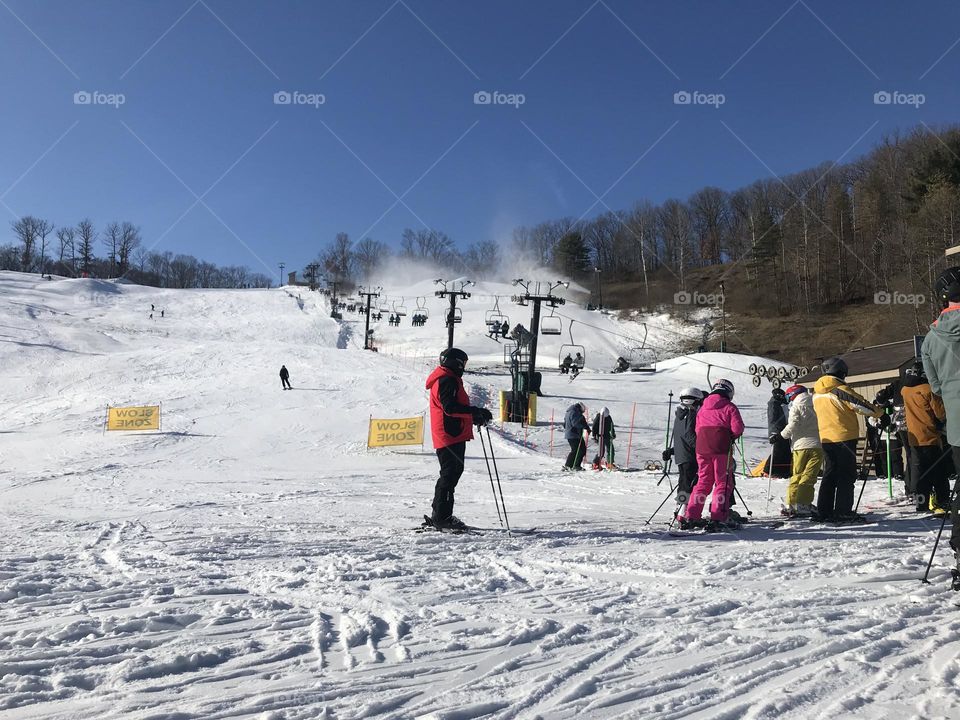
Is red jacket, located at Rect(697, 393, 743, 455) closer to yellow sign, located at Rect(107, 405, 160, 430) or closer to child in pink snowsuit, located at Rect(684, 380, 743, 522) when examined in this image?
child in pink snowsuit, located at Rect(684, 380, 743, 522)

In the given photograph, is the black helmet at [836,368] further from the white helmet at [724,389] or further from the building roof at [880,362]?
the building roof at [880,362]

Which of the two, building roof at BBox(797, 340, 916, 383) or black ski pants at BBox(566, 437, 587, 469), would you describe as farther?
building roof at BBox(797, 340, 916, 383)

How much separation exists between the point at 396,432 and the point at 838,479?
14.1m

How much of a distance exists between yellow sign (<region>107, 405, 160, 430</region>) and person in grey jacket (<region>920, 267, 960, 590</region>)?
72.9 ft

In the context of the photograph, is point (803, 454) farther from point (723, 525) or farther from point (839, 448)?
point (723, 525)

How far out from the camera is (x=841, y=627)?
3338 mm

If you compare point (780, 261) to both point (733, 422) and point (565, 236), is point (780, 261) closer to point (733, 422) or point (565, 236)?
point (565, 236)

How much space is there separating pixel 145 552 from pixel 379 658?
315cm

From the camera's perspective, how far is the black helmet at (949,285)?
153 inches

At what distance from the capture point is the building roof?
1788 centimetres

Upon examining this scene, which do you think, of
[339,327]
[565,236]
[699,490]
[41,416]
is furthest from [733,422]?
[565,236]

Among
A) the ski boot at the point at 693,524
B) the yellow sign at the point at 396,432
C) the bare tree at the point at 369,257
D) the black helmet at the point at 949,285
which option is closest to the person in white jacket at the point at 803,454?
the ski boot at the point at 693,524

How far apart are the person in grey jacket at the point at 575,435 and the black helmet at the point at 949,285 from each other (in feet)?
36.2

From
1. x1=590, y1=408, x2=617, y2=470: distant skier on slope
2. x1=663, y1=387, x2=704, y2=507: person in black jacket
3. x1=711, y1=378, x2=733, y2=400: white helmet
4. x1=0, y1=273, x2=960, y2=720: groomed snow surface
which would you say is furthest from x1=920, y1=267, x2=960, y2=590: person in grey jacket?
x1=590, y1=408, x2=617, y2=470: distant skier on slope
